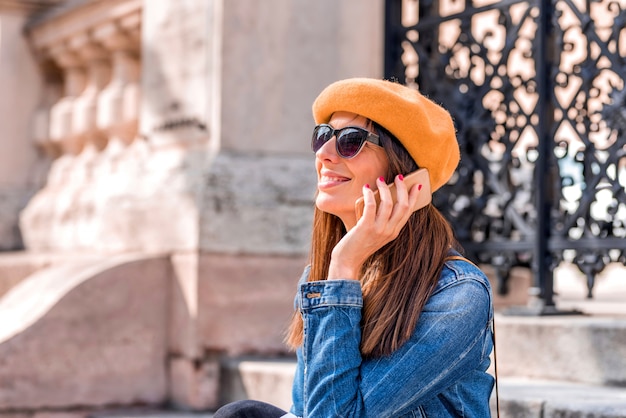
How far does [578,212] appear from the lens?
4.65m

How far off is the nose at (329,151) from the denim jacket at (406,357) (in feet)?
0.96

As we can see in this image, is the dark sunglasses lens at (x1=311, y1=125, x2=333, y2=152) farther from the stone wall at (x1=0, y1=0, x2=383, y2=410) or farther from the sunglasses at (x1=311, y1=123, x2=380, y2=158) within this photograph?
the stone wall at (x1=0, y1=0, x2=383, y2=410)

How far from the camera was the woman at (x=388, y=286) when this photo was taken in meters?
2.34

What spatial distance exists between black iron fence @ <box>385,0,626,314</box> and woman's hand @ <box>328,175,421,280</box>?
223cm

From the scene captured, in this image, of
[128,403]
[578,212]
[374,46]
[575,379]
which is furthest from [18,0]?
[575,379]

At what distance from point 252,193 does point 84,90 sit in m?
2.11

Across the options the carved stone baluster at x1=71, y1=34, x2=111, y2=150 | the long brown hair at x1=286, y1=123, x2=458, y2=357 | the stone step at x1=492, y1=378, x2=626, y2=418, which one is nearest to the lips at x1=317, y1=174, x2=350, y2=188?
the long brown hair at x1=286, y1=123, x2=458, y2=357

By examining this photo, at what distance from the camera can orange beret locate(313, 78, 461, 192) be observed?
98.0 inches

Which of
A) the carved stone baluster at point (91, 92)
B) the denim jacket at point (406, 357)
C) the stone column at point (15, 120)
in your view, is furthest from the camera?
the stone column at point (15, 120)

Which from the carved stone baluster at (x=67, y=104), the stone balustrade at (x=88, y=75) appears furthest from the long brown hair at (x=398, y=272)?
the carved stone baluster at (x=67, y=104)

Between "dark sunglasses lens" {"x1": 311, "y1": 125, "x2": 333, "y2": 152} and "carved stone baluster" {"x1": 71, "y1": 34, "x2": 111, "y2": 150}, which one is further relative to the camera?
"carved stone baluster" {"x1": 71, "y1": 34, "x2": 111, "y2": 150}

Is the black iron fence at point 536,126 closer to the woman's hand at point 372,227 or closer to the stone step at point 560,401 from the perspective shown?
the stone step at point 560,401

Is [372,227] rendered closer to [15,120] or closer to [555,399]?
[555,399]

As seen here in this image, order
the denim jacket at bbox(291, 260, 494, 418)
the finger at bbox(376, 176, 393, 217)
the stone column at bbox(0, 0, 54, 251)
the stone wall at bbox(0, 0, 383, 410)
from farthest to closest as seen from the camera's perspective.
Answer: the stone column at bbox(0, 0, 54, 251), the stone wall at bbox(0, 0, 383, 410), the finger at bbox(376, 176, 393, 217), the denim jacket at bbox(291, 260, 494, 418)
